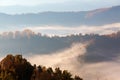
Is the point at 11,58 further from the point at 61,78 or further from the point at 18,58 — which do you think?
the point at 61,78

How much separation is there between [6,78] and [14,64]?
5852 mm

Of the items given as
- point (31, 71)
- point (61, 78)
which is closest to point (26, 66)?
point (31, 71)

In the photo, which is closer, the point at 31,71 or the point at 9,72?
the point at 9,72

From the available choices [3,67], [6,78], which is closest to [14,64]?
[3,67]

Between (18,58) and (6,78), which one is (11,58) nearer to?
(18,58)

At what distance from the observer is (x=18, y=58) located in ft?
223

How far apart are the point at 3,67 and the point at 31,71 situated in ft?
16.3

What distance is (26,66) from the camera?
6725 cm

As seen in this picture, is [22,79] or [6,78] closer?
[6,78]

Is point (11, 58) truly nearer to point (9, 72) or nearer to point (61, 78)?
point (9, 72)

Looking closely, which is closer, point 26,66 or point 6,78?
point 6,78

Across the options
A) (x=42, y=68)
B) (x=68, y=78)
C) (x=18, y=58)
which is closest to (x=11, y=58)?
(x=18, y=58)

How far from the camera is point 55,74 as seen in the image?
222 feet

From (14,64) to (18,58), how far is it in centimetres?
217
